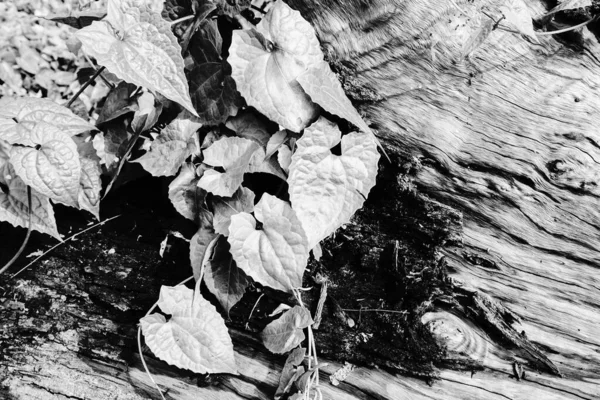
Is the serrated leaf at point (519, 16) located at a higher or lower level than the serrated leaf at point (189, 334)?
higher

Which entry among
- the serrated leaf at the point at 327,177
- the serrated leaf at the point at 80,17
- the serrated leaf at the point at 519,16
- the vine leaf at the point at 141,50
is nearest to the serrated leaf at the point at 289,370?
the serrated leaf at the point at 327,177

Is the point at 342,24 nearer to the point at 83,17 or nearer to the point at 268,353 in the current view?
the point at 83,17

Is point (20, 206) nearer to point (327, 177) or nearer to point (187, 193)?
point (187, 193)

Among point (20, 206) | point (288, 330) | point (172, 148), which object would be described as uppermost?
point (172, 148)

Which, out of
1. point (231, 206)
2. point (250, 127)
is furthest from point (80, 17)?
point (231, 206)

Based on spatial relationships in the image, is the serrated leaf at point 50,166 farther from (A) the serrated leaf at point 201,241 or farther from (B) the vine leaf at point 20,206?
(A) the serrated leaf at point 201,241

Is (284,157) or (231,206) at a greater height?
(284,157)

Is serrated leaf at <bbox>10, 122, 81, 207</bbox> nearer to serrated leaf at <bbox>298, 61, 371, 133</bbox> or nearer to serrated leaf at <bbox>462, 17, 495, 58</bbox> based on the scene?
serrated leaf at <bbox>298, 61, 371, 133</bbox>
